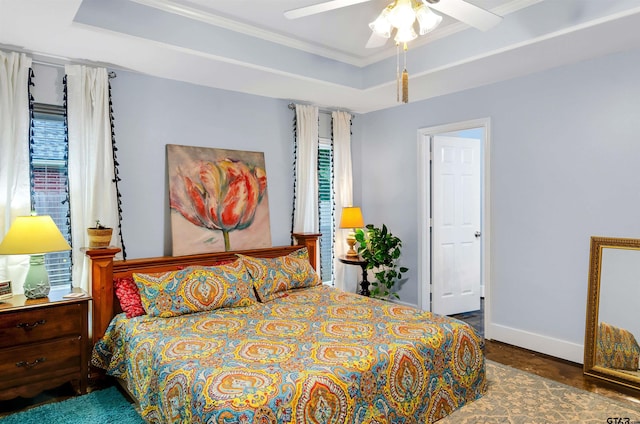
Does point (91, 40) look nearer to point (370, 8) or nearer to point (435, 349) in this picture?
point (370, 8)

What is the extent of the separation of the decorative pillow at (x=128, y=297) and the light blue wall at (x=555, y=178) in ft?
10.2

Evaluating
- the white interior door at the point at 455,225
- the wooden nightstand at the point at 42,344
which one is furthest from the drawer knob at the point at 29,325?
the white interior door at the point at 455,225

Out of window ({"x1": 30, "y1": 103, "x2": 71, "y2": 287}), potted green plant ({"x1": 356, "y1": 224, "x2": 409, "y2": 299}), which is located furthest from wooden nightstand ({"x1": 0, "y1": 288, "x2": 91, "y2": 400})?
potted green plant ({"x1": 356, "y1": 224, "x2": 409, "y2": 299})

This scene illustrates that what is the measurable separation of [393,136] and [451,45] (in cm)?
158

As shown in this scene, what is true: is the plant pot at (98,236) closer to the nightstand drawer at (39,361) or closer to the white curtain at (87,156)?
the white curtain at (87,156)

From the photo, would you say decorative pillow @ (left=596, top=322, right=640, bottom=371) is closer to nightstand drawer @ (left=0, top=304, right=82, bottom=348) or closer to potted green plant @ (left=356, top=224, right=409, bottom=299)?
potted green plant @ (left=356, top=224, right=409, bottom=299)

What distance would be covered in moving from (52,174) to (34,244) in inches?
28.2

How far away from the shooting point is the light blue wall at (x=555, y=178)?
10.5 ft

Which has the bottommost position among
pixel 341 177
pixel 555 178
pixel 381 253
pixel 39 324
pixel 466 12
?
pixel 39 324

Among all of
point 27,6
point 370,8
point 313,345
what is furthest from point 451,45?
point 27,6

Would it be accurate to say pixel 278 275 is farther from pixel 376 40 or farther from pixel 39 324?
pixel 376 40

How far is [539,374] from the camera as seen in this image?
3250 millimetres

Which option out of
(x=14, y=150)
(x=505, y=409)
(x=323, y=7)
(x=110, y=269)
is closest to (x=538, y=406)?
(x=505, y=409)

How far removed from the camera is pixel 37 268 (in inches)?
113
